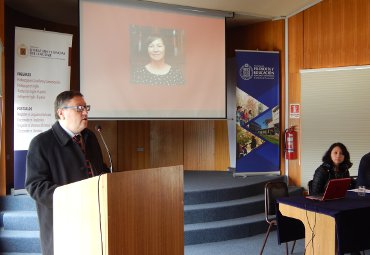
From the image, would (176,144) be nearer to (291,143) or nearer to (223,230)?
(291,143)

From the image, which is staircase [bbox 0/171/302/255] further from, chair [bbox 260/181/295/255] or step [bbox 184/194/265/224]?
chair [bbox 260/181/295/255]

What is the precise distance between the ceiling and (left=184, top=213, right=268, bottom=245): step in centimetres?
321

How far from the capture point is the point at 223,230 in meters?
4.86

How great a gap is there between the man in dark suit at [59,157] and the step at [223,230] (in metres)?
2.90

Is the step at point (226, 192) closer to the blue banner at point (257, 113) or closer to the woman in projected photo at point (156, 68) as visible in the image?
the blue banner at point (257, 113)

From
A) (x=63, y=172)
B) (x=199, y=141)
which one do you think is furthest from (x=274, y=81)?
(x=63, y=172)

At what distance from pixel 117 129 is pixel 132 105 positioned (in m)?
1.79

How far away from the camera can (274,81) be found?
22.1 ft

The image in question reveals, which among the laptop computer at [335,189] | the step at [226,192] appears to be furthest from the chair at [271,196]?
the step at [226,192]

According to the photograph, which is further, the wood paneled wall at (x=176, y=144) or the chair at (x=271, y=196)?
the wood paneled wall at (x=176, y=144)

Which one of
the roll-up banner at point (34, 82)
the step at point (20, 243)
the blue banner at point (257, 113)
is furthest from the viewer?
the blue banner at point (257, 113)

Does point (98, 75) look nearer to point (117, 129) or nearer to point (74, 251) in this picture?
point (117, 129)

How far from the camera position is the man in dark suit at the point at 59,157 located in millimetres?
1884

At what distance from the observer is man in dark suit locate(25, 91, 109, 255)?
1884mm
